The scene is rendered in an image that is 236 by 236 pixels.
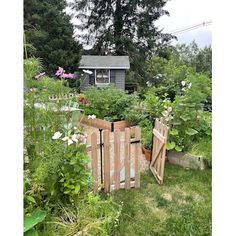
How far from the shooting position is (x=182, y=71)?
5.58 metres

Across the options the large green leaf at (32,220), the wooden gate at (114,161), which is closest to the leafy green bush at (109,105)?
the wooden gate at (114,161)

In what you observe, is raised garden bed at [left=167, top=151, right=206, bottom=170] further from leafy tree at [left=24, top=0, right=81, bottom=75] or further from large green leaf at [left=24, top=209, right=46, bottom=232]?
leafy tree at [left=24, top=0, right=81, bottom=75]

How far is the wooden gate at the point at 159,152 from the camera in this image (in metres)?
2.29

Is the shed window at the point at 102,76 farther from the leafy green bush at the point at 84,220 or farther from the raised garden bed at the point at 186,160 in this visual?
the leafy green bush at the point at 84,220

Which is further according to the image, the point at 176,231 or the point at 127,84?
the point at 127,84

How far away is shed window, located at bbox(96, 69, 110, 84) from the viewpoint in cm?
961

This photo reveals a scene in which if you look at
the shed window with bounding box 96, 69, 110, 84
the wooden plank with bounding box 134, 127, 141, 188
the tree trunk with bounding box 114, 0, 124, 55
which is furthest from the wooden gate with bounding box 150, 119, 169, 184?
the tree trunk with bounding box 114, 0, 124, 55

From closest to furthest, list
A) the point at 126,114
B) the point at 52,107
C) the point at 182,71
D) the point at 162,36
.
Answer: the point at 52,107 → the point at 126,114 → the point at 182,71 → the point at 162,36

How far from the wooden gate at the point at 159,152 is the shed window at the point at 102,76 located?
7185 mm

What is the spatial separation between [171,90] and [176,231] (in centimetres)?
344

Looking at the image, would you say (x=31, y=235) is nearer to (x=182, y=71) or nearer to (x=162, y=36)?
(x=182, y=71)
